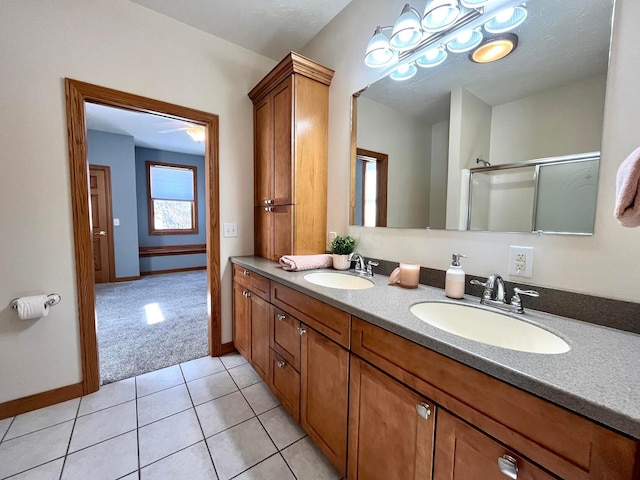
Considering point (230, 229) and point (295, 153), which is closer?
point (295, 153)

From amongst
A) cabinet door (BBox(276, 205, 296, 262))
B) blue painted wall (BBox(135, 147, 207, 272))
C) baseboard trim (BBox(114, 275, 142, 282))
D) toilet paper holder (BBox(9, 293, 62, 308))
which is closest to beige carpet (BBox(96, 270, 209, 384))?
baseboard trim (BBox(114, 275, 142, 282))

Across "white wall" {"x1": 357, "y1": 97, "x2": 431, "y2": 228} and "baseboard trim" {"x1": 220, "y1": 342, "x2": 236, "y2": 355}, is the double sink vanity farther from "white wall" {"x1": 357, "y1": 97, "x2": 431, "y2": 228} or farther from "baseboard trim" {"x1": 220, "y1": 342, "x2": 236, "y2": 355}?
"baseboard trim" {"x1": 220, "y1": 342, "x2": 236, "y2": 355}

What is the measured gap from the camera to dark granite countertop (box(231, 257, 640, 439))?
471 mm

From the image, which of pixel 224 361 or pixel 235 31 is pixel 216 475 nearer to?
pixel 224 361

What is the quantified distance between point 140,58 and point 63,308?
1754mm

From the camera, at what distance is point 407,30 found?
4.25 ft

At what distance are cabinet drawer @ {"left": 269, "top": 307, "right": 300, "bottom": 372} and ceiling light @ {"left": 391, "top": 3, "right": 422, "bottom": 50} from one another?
5.12ft

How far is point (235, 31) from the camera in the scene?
202cm

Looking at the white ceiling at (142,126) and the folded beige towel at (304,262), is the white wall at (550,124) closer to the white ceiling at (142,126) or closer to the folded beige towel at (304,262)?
the folded beige towel at (304,262)

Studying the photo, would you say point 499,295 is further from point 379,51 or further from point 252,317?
point 252,317

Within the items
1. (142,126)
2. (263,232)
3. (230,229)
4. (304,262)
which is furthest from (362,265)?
(142,126)

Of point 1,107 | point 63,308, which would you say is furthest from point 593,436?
point 1,107

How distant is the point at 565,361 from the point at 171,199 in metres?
6.15

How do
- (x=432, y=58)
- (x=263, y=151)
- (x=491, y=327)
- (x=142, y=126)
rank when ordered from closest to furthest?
(x=491, y=327)
(x=432, y=58)
(x=263, y=151)
(x=142, y=126)
